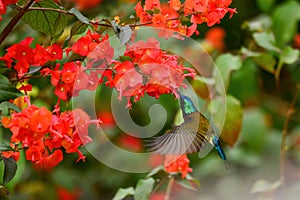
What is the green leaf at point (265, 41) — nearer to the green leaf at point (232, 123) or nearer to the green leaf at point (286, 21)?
the green leaf at point (232, 123)

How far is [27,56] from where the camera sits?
0.92 metres

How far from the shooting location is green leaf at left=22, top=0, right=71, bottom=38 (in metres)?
0.94

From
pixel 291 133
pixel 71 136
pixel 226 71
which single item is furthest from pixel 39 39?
pixel 291 133

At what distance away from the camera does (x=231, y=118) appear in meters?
1.41

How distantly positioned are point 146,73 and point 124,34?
7 centimetres

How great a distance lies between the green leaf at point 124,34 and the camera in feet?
2.69

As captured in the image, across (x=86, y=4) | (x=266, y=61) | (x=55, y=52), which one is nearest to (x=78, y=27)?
(x=55, y=52)

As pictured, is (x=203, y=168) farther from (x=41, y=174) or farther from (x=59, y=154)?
(x=59, y=154)

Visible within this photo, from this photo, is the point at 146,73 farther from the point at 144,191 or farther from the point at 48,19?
the point at 144,191

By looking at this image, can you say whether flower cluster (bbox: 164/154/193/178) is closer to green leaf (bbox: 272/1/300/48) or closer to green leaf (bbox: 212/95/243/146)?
green leaf (bbox: 212/95/243/146)

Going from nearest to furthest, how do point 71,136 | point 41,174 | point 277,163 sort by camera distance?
point 71,136 < point 41,174 < point 277,163

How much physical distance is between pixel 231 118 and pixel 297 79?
0.65 metres

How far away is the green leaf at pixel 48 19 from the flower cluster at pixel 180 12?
118mm

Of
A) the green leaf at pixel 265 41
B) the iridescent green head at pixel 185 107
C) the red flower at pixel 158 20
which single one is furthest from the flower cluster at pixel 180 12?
the green leaf at pixel 265 41
